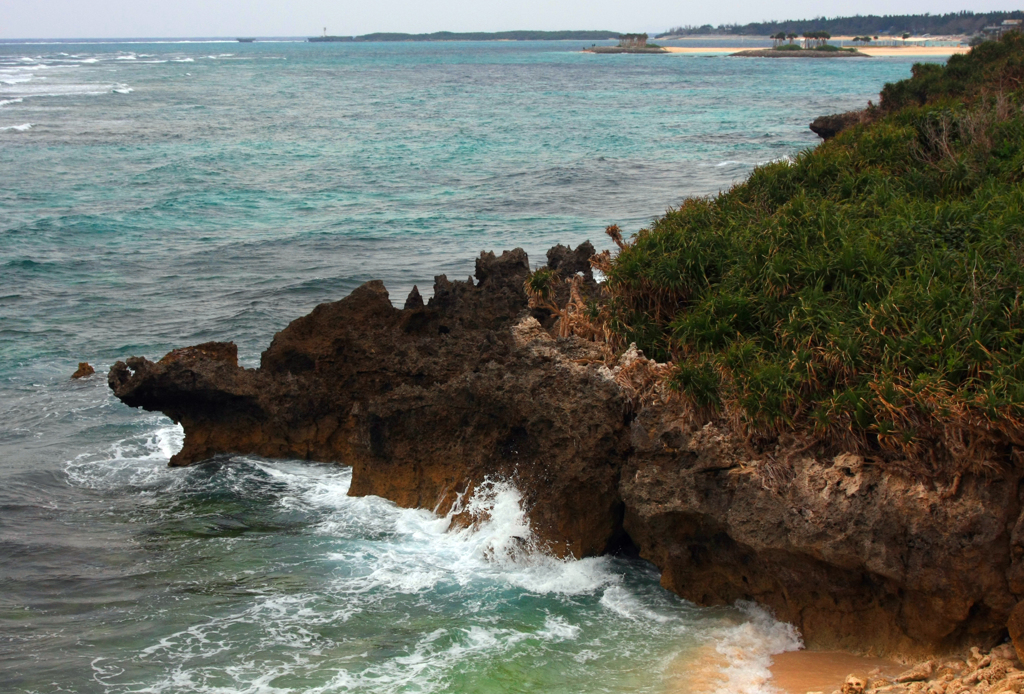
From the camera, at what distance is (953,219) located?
11.5m

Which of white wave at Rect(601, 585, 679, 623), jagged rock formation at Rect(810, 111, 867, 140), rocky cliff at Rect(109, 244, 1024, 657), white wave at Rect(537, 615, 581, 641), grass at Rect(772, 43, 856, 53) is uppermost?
grass at Rect(772, 43, 856, 53)

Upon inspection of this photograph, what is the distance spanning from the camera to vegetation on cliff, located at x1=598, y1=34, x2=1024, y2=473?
8.24 m

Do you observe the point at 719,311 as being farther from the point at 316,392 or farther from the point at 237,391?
the point at 237,391

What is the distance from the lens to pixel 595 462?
32.1 ft

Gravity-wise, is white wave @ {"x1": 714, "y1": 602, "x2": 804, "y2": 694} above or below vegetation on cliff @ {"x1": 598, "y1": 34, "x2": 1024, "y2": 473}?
below

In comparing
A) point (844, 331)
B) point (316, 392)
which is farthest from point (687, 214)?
point (316, 392)

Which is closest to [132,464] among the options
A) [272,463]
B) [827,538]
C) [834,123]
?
[272,463]

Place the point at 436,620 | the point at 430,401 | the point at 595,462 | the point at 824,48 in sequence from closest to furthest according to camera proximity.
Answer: the point at 436,620, the point at 595,462, the point at 430,401, the point at 824,48

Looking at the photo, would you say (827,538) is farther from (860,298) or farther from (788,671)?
(860,298)

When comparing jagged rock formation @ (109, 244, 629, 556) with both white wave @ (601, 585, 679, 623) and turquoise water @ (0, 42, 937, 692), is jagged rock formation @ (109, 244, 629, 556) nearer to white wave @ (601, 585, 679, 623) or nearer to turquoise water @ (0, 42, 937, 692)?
turquoise water @ (0, 42, 937, 692)

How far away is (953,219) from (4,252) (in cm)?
2371

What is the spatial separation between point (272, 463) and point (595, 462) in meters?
5.23

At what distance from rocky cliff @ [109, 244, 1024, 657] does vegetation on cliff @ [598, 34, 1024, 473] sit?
1.35ft

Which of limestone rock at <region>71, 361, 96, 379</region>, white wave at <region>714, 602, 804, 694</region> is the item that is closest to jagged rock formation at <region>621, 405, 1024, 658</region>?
white wave at <region>714, 602, 804, 694</region>
